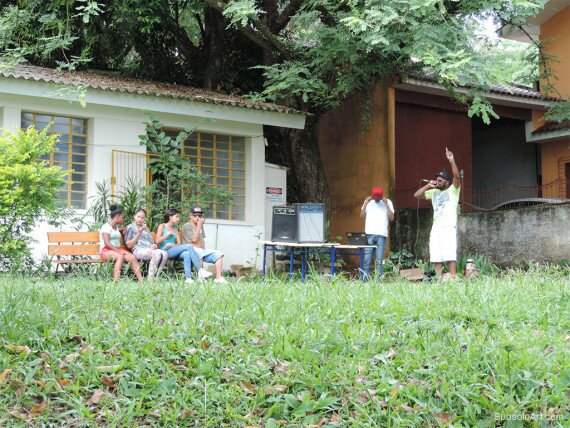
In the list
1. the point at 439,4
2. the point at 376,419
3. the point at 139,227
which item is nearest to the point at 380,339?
the point at 376,419

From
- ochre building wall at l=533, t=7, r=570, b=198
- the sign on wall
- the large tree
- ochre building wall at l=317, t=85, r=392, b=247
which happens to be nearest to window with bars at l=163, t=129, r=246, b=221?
the sign on wall

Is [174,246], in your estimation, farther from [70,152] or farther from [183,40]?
[183,40]

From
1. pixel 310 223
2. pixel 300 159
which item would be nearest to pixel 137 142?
pixel 310 223

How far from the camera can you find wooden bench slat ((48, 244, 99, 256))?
40.4ft

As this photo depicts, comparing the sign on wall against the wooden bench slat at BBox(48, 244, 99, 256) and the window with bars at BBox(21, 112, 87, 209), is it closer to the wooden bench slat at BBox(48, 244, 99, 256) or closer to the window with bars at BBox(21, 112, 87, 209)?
the window with bars at BBox(21, 112, 87, 209)

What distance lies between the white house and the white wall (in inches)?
0.7

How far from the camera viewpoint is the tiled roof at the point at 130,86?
1378 cm

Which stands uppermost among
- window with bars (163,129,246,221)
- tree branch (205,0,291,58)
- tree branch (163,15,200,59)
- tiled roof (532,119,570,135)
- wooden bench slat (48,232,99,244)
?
tree branch (163,15,200,59)

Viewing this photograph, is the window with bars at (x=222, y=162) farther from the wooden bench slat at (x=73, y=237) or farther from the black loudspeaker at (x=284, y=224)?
the wooden bench slat at (x=73, y=237)

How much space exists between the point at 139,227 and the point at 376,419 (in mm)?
7617

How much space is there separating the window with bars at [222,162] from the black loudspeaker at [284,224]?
4.47 ft

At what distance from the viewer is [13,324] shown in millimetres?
5902

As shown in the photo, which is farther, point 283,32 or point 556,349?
point 283,32

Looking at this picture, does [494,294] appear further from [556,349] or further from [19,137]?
[19,137]
